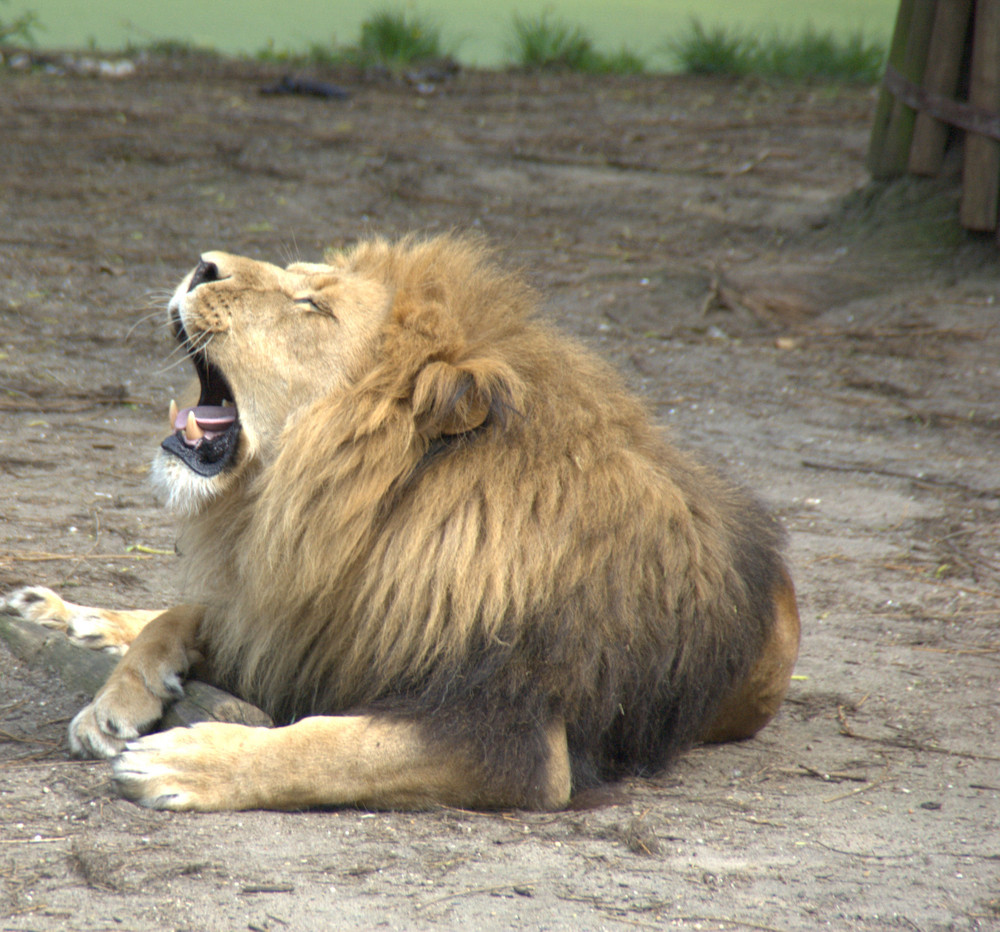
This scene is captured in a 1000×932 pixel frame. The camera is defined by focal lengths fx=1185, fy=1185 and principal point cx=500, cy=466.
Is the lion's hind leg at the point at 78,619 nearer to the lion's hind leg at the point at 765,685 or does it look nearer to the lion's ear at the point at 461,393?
the lion's ear at the point at 461,393

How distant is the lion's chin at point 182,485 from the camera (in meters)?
2.65

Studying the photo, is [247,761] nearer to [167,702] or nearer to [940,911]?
[167,702]

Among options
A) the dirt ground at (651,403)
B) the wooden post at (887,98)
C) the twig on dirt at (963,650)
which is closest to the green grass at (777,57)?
the dirt ground at (651,403)

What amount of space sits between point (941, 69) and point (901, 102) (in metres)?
0.41

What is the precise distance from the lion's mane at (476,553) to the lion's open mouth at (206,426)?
0.32ft

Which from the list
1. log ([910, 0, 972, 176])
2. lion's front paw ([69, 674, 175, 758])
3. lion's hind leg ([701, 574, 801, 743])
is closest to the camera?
lion's front paw ([69, 674, 175, 758])

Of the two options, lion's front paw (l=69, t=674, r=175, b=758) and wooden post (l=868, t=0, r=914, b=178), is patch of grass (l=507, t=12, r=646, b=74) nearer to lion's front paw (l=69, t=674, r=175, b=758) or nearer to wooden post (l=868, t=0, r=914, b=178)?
wooden post (l=868, t=0, r=914, b=178)

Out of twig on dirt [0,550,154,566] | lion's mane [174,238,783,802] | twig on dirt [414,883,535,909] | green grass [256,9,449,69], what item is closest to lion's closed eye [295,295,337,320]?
lion's mane [174,238,783,802]

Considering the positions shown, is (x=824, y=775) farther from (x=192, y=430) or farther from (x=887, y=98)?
(x=887, y=98)

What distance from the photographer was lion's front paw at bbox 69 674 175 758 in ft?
8.41

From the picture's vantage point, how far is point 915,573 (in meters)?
4.45

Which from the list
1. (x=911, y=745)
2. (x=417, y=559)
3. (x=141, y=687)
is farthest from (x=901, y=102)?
(x=141, y=687)

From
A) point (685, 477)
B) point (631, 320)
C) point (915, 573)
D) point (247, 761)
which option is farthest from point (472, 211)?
point (247, 761)

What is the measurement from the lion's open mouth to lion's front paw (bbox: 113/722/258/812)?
610 mm
